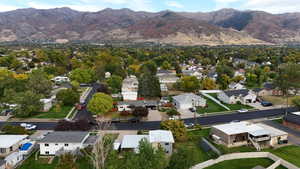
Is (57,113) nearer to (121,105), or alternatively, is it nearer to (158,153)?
(121,105)

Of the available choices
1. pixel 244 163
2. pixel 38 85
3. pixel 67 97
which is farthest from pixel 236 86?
pixel 38 85

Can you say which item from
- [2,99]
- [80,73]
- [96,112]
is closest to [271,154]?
[96,112]

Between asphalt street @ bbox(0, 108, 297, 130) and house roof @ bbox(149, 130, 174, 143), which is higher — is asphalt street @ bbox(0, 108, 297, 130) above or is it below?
below

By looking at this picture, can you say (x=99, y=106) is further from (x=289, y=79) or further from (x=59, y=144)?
(x=289, y=79)

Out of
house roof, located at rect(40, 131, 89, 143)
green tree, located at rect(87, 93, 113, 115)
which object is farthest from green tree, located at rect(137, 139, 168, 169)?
green tree, located at rect(87, 93, 113, 115)

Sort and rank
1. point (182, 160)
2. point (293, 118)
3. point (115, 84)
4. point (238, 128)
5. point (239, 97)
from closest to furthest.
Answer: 1. point (182, 160)
2. point (238, 128)
3. point (293, 118)
4. point (239, 97)
5. point (115, 84)

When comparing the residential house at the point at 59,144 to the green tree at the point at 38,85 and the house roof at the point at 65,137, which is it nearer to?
the house roof at the point at 65,137

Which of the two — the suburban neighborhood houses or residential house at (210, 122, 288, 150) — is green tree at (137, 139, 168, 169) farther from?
residential house at (210, 122, 288, 150)
